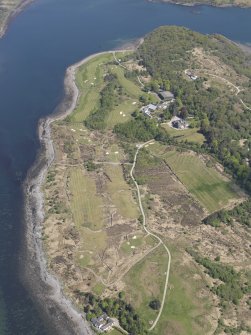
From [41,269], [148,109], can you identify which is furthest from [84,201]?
[148,109]

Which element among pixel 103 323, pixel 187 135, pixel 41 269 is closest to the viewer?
pixel 103 323

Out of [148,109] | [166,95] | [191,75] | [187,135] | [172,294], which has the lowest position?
[172,294]

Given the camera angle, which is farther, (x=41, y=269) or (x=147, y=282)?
(x=41, y=269)

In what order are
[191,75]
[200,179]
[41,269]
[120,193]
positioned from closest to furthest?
[41,269]
[120,193]
[200,179]
[191,75]

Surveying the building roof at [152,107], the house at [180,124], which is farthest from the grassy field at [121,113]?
the house at [180,124]

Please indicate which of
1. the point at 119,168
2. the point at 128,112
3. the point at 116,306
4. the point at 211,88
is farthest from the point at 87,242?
the point at 211,88

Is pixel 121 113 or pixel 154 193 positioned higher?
pixel 121 113

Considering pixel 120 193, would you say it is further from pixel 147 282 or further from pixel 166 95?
pixel 166 95

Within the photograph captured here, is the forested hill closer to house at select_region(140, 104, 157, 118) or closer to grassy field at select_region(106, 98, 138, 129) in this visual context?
house at select_region(140, 104, 157, 118)
